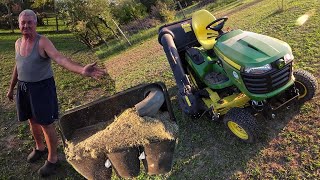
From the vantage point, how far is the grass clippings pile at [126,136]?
Result: 319 cm

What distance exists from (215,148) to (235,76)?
99 cm

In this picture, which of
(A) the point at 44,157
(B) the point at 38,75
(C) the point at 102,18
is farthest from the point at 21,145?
(C) the point at 102,18

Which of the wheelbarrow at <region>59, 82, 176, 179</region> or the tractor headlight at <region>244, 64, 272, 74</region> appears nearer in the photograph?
the wheelbarrow at <region>59, 82, 176, 179</region>

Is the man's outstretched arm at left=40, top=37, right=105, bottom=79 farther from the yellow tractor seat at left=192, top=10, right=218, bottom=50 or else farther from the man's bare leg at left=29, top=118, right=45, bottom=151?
the yellow tractor seat at left=192, top=10, right=218, bottom=50

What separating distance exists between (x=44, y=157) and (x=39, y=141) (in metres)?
0.37

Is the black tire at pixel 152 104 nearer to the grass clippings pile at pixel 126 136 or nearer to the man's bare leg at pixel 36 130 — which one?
the grass clippings pile at pixel 126 136

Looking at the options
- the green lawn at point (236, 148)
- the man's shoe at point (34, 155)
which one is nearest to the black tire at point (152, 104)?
the green lawn at point (236, 148)

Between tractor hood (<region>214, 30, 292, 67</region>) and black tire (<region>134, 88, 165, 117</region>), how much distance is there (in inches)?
55.5

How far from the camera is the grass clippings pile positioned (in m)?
3.19

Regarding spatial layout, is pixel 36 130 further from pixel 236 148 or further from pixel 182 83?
pixel 236 148

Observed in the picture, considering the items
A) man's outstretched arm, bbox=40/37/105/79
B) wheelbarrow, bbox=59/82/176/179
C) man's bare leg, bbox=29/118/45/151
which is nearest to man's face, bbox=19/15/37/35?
man's outstretched arm, bbox=40/37/105/79

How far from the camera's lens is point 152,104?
11.2 feet

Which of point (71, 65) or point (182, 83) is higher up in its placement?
point (71, 65)

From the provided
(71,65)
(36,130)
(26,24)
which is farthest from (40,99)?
(71,65)
